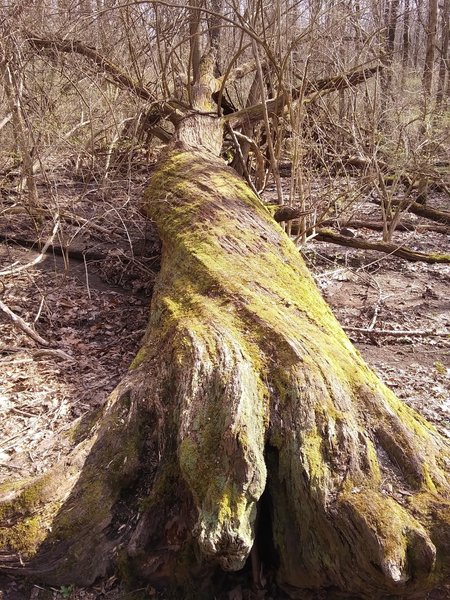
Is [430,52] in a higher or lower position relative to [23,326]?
higher

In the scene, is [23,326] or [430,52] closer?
[23,326]

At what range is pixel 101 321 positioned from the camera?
16.6 feet

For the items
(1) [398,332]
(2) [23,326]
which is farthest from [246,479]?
(1) [398,332]

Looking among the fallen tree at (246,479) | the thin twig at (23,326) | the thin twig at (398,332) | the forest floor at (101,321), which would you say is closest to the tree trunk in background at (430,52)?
the forest floor at (101,321)

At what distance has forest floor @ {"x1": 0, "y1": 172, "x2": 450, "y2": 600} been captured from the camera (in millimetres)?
3535

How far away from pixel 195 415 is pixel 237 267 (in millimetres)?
1436

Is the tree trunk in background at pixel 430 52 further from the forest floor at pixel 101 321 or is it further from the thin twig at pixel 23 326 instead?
the thin twig at pixel 23 326

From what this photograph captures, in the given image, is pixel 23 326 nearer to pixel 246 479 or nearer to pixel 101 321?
pixel 101 321

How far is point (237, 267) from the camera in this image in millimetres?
3760

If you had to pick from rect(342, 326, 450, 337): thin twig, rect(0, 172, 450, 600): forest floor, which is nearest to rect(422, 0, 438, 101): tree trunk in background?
rect(0, 172, 450, 600): forest floor

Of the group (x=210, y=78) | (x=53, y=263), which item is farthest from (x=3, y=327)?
(x=210, y=78)

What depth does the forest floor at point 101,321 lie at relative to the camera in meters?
3.54

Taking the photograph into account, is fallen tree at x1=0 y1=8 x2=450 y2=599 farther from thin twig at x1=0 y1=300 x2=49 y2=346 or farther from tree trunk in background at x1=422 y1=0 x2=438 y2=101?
tree trunk in background at x1=422 y1=0 x2=438 y2=101

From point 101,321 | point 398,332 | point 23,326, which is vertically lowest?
point 398,332
